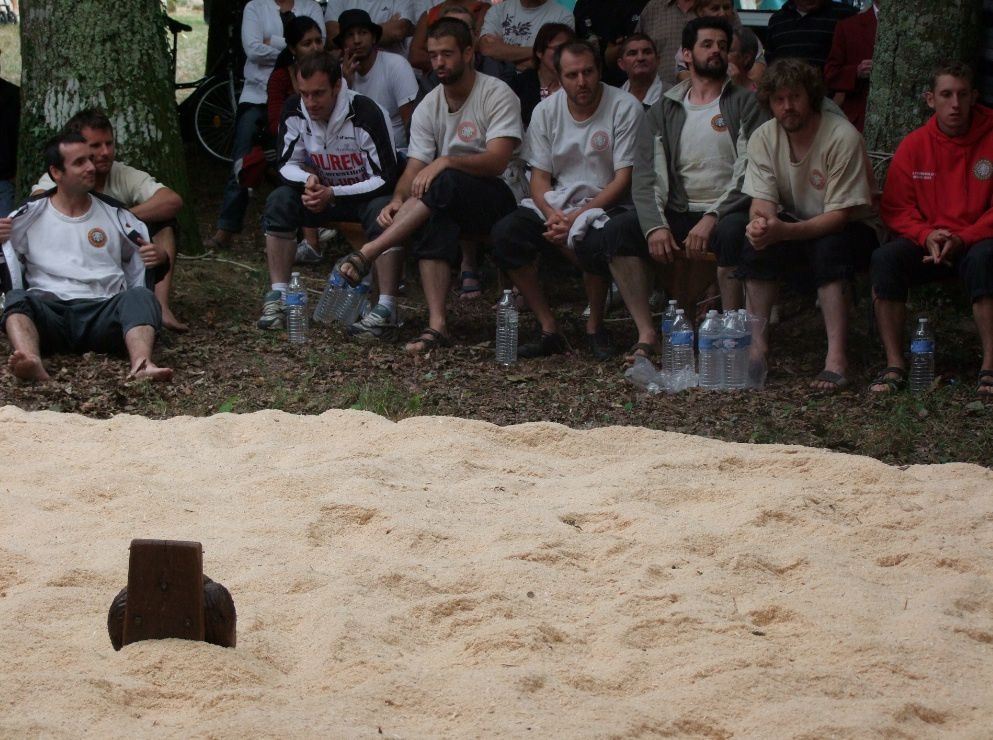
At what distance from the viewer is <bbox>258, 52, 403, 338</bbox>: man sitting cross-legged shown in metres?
7.41

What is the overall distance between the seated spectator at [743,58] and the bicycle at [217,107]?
5.19 m

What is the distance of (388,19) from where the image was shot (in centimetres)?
896

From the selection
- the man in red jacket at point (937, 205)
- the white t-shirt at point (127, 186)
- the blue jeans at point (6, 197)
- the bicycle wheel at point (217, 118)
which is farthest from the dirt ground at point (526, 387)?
the bicycle wheel at point (217, 118)

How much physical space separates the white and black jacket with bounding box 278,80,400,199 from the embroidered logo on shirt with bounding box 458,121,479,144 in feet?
1.54

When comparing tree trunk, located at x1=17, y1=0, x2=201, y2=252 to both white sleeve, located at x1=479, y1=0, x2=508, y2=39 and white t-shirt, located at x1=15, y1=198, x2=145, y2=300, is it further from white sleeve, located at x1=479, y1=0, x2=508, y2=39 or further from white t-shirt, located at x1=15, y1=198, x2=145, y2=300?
white sleeve, located at x1=479, y1=0, x2=508, y2=39

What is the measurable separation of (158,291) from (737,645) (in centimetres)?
480

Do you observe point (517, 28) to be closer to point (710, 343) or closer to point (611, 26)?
point (611, 26)

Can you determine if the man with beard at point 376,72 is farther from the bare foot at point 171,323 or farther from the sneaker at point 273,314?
the bare foot at point 171,323

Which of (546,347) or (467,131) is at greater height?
(467,131)

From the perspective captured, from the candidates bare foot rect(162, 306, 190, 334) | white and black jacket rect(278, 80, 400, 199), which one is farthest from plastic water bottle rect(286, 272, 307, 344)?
white and black jacket rect(278, 80, 400, 199)

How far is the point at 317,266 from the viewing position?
878 centimetres

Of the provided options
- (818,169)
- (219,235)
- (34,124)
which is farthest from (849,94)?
(34,124)

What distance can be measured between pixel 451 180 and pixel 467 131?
38 centimetres

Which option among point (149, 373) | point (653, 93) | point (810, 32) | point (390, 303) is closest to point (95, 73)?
point (390, 303)
